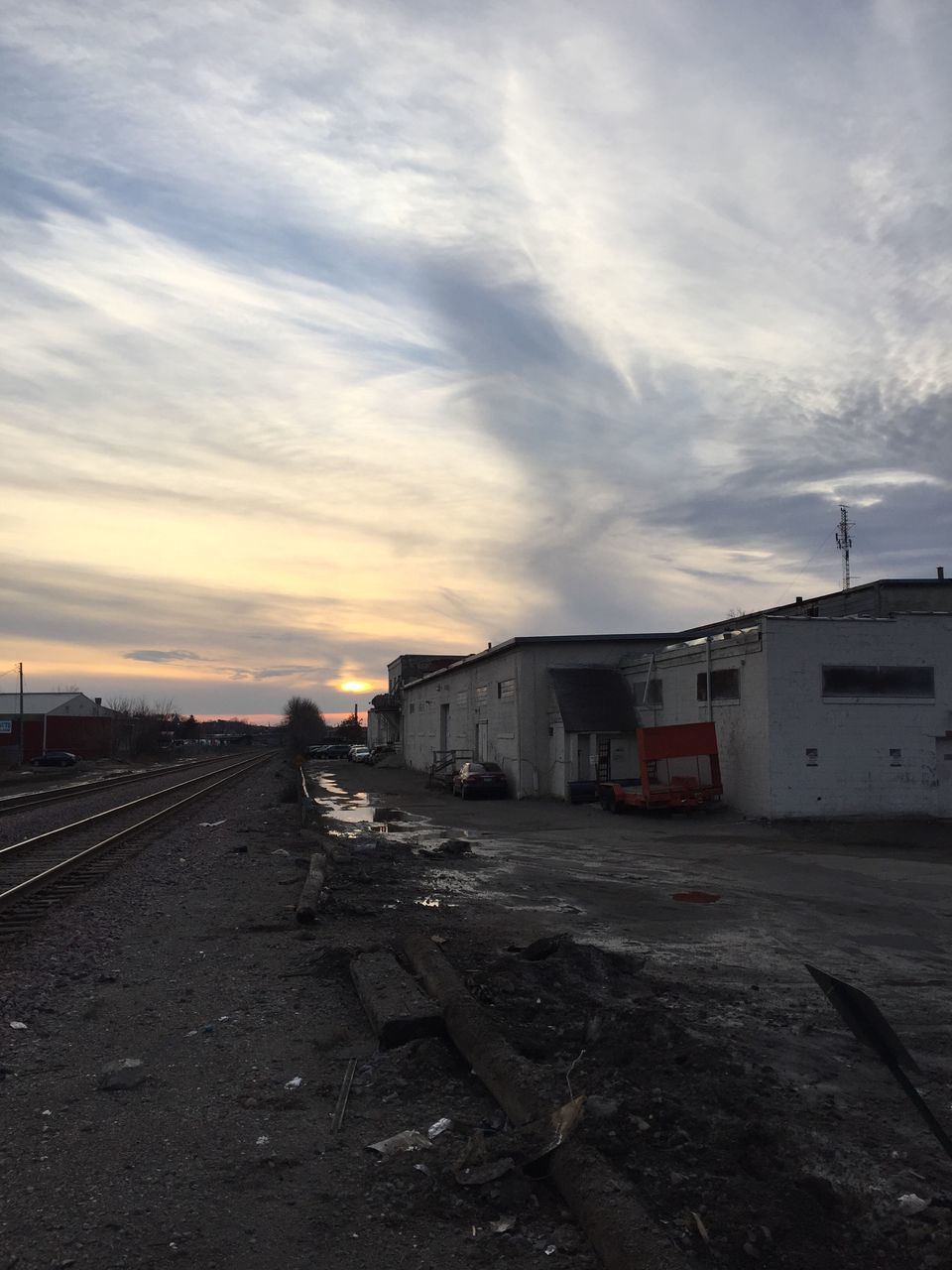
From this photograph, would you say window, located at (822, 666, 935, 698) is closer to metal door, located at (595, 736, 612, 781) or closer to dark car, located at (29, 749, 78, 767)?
metal door, located at (595, 736, 612, 781)

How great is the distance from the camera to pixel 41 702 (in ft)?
327

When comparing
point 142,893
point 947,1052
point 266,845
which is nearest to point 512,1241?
point 947,1052

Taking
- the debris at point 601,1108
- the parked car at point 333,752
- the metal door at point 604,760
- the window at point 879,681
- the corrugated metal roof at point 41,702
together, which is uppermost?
the corrugated metal roof at point 41,702

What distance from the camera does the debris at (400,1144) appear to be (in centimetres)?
488

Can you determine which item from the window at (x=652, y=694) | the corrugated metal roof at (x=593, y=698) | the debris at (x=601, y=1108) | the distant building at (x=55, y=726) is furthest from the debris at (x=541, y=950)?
the distant building at (x=55, y=726)

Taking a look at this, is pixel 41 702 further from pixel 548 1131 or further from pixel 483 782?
pixel 548 1131

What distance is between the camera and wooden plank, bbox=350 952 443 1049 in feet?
21.2

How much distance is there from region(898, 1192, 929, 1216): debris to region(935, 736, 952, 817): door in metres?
21.7

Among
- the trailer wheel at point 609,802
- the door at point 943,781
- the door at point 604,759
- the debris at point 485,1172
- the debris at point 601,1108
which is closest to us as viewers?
the debris at point 485,1172

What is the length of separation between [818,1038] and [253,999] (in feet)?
14.3

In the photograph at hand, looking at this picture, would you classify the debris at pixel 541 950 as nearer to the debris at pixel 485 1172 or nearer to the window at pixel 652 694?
the debris at pixel 485 1172

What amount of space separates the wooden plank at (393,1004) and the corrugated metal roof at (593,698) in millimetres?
25038

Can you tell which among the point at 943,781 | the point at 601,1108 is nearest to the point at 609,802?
the point at 943,781

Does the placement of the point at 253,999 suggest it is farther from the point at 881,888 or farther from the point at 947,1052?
the point at 881,888
